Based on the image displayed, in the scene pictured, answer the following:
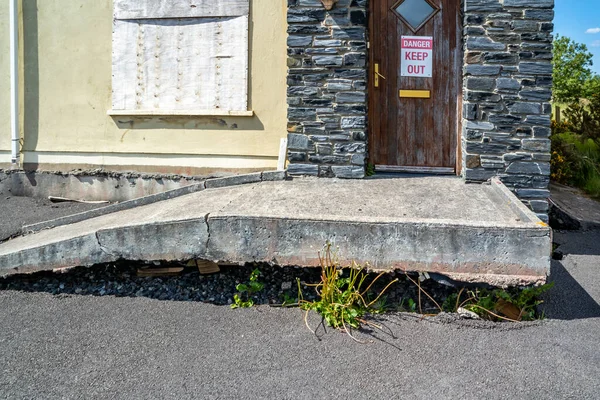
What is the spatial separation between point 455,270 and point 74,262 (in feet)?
10.9

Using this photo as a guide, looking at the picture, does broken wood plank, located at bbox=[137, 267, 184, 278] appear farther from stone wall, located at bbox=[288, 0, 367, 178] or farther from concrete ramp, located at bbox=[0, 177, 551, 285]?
stone wall, located at bbox=[288, 0, 367, 178]

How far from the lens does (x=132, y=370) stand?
10.8 feet

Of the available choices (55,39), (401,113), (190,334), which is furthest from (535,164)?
(55,39)

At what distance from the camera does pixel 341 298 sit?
13.2 ft

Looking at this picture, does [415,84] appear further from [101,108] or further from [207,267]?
[101,108]

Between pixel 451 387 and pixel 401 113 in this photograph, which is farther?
pixel 401 113

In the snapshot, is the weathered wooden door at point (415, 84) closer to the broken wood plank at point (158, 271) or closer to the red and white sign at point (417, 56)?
the red and white sign at point (417, 56)

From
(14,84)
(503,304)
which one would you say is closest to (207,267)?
(503,304)

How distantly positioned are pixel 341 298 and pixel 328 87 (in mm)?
2702

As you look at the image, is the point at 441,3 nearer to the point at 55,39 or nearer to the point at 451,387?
the point at 451,387

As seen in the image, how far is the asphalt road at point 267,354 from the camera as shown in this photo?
10.1ft

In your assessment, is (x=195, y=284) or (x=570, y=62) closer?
(x=195, y=284)

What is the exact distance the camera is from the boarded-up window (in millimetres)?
6520

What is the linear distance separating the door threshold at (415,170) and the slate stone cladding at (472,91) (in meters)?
0.44
